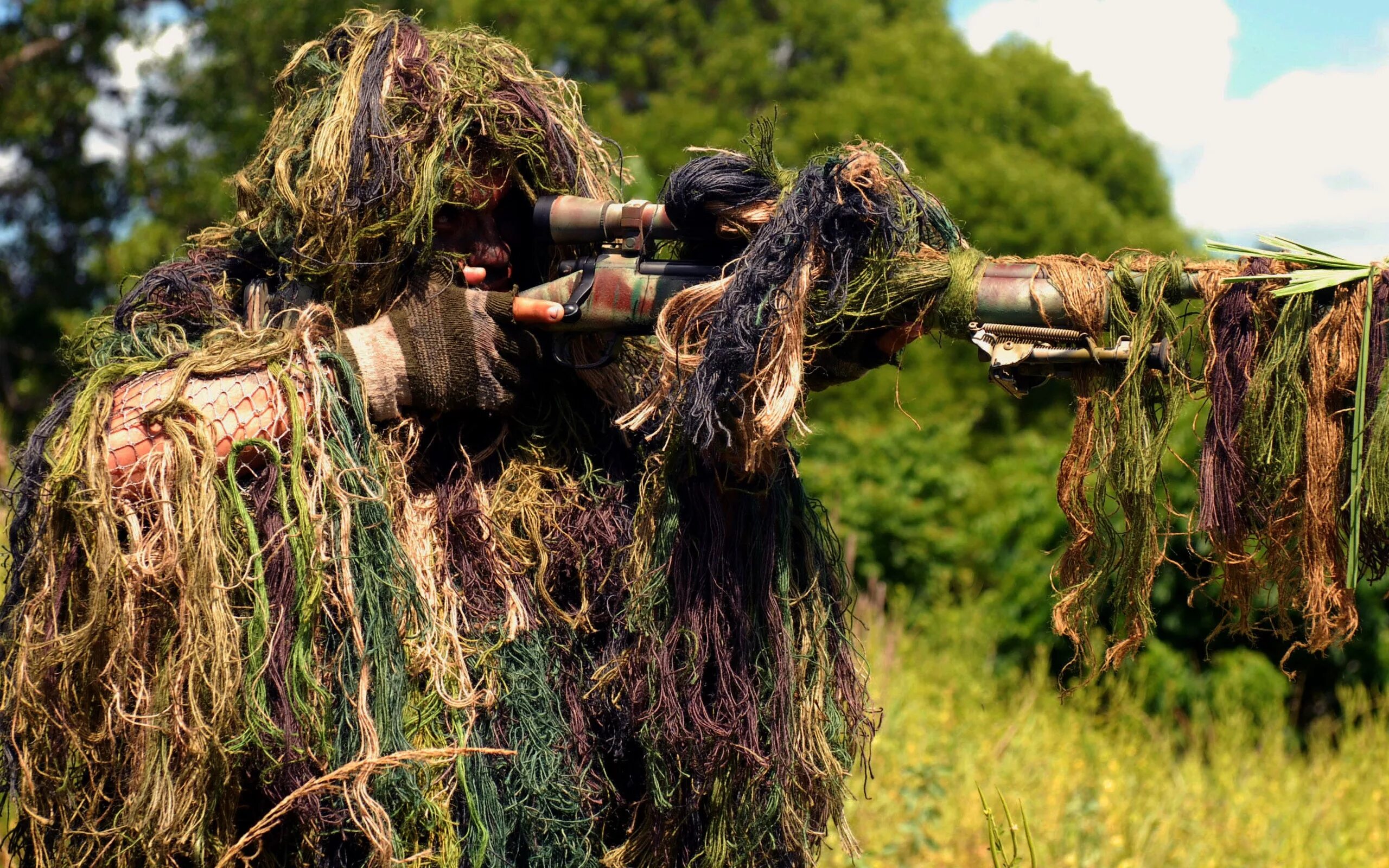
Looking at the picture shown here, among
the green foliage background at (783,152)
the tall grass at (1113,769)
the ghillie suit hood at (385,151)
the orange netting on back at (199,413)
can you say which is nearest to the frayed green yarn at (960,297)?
the ghillie suit hood at (385,151)

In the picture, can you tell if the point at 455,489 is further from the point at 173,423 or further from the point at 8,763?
the point at 8,763

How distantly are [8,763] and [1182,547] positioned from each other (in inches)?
175

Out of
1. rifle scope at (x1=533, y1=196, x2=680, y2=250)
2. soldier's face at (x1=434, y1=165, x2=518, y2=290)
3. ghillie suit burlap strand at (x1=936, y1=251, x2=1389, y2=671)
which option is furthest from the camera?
soldier's face at (x1=434, y1=165, x2=518, y2=290)

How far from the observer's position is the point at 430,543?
1.83m

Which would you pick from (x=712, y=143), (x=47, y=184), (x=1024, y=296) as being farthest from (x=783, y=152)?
(x=1024, y=296)

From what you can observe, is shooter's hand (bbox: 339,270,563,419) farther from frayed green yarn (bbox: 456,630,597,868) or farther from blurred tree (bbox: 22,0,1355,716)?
blurred tree (bbox: 22,0,1355,716)

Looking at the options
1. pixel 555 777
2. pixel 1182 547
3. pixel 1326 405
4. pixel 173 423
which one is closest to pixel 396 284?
pixel 173 423

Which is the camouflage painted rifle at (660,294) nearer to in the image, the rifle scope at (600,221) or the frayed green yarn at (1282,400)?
the rifle scope at (600,221)

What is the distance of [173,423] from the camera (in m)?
1.68

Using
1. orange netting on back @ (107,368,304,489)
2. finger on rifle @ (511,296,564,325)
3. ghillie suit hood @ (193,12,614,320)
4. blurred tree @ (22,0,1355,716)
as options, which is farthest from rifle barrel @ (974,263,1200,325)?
blurred tree @ (22,0,1355,716)

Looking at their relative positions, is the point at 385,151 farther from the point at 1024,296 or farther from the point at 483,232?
the point at 1024,296

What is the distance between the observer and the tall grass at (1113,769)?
344 centimetres

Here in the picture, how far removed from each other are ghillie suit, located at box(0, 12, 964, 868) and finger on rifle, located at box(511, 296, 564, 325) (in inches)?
1.7

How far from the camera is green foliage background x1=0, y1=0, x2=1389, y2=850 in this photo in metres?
7.19
